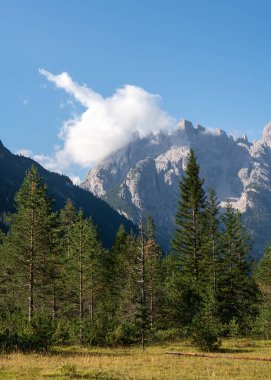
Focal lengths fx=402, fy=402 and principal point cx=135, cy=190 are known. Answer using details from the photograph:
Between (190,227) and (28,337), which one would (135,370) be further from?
(190,227)

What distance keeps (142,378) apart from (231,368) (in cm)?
582

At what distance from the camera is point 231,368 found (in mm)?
19500

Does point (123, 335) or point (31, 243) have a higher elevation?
point (31, 243)

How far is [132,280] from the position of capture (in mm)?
48531

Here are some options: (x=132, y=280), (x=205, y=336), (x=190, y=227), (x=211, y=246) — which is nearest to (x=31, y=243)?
(x=132, y=280)

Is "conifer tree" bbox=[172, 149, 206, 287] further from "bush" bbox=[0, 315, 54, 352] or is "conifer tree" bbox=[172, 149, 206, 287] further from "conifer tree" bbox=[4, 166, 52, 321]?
"bush" bbox=[0, 315, 54, 352]

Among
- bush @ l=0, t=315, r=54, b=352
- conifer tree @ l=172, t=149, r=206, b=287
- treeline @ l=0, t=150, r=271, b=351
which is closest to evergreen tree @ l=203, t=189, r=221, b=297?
treeline @ l=0, t=150, r=271, b=351

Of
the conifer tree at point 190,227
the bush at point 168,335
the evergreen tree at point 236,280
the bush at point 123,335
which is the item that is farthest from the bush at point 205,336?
the conifer tree at point 190,227

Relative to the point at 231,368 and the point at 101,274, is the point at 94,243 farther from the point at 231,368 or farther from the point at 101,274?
the point at 231,368

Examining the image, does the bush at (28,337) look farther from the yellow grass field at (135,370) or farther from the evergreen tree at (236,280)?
the evergreen tree at (236,280)

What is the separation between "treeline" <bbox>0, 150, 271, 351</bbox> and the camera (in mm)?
35406

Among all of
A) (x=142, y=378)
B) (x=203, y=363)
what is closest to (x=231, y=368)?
(x=203, y=363)

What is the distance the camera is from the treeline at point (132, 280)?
116 feet

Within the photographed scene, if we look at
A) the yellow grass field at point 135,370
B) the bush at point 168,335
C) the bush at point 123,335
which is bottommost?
the bush at point 168,335
